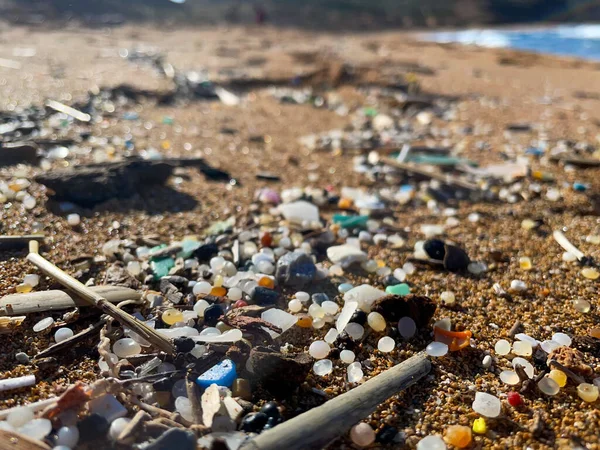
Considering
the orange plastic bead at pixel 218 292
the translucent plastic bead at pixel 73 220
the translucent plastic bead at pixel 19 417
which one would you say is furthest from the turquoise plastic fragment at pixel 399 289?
the translucent plastic bead at pixel 73 220

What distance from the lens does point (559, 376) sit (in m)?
1.88

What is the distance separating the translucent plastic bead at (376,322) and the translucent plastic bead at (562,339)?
0.77 metres

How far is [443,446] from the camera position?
1597mm

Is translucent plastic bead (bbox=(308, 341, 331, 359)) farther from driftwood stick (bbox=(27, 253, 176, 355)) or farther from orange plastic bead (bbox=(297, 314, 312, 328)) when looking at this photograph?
driftwood stick (bbox=(27, 253, 176, 355))

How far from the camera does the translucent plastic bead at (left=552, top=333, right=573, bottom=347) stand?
208 cm

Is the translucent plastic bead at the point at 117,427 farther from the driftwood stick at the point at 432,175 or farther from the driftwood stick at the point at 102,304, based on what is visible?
the driftwood stick at the point at 432,175

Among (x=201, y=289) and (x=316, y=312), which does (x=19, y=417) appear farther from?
(x=316, y=312)

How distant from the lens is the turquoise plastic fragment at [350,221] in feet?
10.7

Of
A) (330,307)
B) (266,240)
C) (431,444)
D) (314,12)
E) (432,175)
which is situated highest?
(314,12)

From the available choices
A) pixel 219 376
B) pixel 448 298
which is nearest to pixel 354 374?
pixel 219 376

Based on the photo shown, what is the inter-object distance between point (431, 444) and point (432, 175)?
285 centimetres

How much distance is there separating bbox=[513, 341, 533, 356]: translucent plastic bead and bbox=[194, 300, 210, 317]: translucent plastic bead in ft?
4.70

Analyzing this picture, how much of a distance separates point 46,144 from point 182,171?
123 centimetres

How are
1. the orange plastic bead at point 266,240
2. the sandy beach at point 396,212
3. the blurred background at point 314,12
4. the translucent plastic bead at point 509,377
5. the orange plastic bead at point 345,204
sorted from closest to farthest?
the sandy beach at point 396,212
the translucent plastic bead at point 509,377
the orange plastic bead at point 266,240
the orange plastic bead at point 345,204
the blurred background at point 314,12
